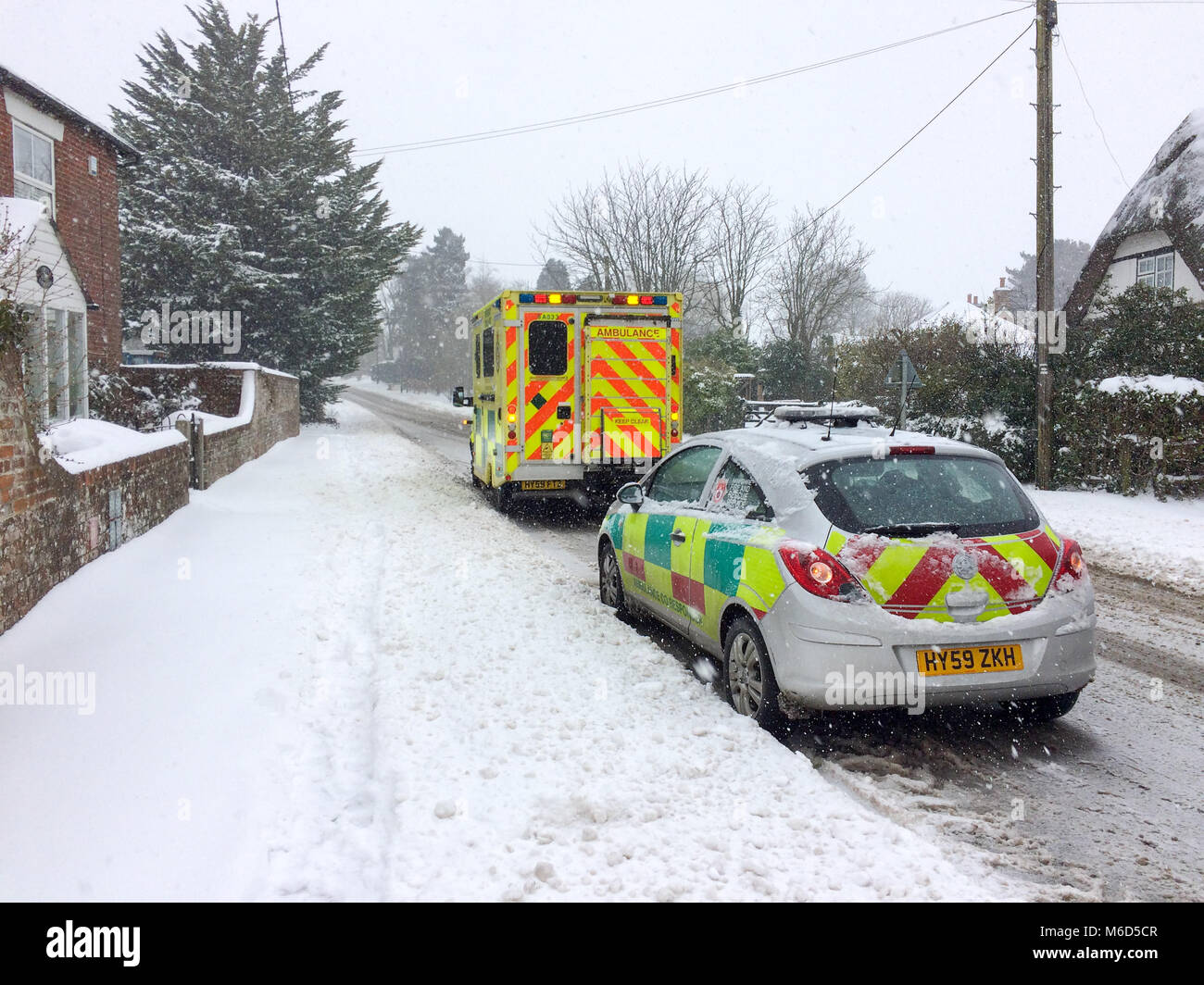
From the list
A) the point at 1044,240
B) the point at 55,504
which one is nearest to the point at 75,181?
the point at 55,504

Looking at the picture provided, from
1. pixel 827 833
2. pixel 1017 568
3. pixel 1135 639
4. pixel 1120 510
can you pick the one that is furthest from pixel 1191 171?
pixel 827 833

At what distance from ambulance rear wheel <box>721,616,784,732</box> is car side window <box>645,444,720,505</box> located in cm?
117

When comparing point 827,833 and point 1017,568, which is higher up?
point 1017,568

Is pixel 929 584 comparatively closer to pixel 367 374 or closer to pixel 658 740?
pixel 658 740

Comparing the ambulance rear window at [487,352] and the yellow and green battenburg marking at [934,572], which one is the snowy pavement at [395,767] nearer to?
the yellow and green battenburg marking at [934,572]

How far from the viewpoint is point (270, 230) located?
27.2 meters

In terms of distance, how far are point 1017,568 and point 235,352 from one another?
1065 inches

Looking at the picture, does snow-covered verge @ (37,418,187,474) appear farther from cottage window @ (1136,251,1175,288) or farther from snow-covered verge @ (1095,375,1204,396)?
cottage window @ (1136,251,1175,288)

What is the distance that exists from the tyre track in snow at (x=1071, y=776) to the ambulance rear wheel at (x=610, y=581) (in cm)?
117

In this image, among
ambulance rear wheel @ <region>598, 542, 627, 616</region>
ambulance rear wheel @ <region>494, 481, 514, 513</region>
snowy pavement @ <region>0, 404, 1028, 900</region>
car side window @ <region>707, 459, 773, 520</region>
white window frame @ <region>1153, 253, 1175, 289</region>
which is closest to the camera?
snowy pavement @ <region>0, 404, 1028, 900</region>

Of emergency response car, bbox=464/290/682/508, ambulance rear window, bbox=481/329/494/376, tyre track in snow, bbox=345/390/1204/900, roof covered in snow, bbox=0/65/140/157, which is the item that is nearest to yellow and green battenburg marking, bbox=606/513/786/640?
tyre track in snow, bbox=345/390/1204/900

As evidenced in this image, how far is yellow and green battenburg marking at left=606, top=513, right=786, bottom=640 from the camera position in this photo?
4652 mm

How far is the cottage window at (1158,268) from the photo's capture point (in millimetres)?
22688
